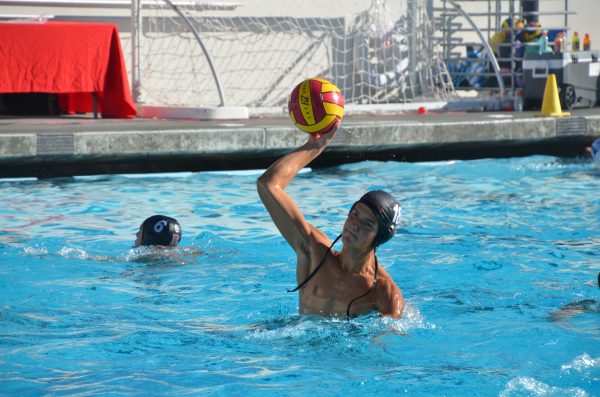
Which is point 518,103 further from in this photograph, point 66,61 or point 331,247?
point 331,247

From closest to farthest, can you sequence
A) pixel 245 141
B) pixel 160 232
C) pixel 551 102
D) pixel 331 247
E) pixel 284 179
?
pixel 284 179 < pixel 331 247 < pixel 160 232 < pixel 245 141 < pixel 551 102

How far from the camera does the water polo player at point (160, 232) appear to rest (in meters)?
6.42

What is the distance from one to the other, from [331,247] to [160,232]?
2.39m

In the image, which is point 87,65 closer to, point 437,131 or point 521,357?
point 437,131

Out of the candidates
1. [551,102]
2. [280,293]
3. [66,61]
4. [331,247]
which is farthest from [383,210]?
[551,102]

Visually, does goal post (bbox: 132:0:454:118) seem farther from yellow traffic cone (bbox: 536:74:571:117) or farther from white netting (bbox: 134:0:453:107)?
yellow traffic cone (bbox: 536:74:571:117)

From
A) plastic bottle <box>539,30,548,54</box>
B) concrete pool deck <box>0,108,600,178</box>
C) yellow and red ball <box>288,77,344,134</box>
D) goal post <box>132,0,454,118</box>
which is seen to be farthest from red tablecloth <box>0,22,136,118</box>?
yellow and red ball <box>288,77,344,134</box>

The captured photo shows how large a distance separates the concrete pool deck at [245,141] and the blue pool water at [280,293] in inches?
8.5

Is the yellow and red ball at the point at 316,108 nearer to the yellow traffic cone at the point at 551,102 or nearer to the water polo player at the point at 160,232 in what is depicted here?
the water polo player at the point at 160,232

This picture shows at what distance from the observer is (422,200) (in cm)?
882

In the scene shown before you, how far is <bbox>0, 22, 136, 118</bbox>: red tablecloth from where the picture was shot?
36.3 ft

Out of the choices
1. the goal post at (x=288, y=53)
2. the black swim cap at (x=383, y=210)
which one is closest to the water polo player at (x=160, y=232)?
the black swim cap at (x=383, y=210)

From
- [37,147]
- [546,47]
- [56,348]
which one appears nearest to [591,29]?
[546,47]

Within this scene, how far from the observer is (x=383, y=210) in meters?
4.03
